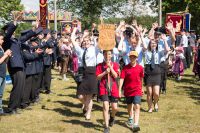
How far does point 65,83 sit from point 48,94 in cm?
305

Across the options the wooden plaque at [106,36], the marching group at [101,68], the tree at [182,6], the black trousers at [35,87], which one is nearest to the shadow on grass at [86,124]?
the marching group at [101,68]

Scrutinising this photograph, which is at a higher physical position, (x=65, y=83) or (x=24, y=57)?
(x=24, y=57)

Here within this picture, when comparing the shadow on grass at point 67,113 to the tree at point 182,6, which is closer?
the shadow on grass at point 67,113

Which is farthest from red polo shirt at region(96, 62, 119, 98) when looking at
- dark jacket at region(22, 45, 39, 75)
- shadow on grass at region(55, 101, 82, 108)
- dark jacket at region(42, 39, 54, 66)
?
dark jacket at region(42, 39, 54, 66)

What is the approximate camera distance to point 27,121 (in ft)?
35.0

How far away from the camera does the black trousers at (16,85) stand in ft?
36.0

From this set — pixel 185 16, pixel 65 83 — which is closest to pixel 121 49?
pixel 65 83

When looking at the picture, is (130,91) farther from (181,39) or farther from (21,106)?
(181,39)

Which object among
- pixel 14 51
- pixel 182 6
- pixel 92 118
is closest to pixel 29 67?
pixel 14 51

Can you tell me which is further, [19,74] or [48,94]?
[48,94]

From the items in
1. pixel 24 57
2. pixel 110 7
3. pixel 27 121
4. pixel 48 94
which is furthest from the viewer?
pixel 110 7

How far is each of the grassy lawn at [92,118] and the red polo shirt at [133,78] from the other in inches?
35.1

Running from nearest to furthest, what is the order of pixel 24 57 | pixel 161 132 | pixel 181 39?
pixel 161 132
pixel 24 57
pixel 181 39

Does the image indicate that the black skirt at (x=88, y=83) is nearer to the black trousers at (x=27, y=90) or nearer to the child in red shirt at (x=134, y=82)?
the child in red shirt at (x=134, y=82)
